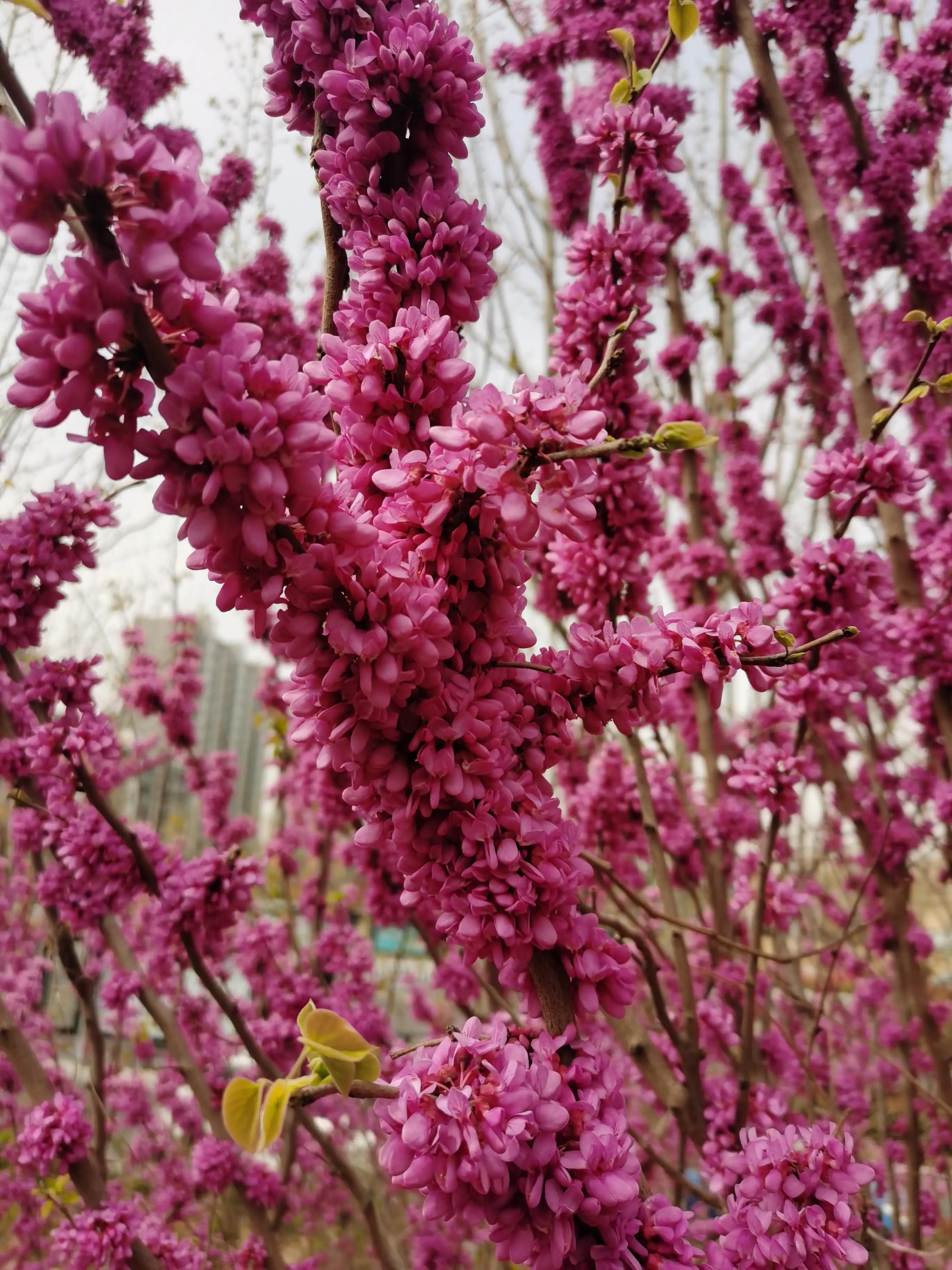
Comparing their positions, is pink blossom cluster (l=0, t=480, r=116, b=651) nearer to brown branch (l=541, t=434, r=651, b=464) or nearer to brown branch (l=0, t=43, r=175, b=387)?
brown branch (l=0, t=43, r=175, b=387)

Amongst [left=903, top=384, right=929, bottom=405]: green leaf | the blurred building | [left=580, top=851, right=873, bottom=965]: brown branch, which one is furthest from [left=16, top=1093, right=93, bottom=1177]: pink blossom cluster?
the blurred building

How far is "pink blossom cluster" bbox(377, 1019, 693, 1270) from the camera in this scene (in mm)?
903

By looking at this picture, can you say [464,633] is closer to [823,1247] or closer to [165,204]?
[165,204]

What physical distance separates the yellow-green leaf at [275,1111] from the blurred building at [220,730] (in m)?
7.33

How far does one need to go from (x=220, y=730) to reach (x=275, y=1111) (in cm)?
1492

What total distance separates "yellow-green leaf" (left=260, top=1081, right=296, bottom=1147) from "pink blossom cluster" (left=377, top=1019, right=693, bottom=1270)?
177mm

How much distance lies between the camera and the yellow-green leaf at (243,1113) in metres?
0.82

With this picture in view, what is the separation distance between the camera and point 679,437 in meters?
0.88

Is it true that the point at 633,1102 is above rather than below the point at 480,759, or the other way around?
below

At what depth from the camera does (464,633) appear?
104 centimetres

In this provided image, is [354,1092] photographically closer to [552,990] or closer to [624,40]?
[552,990]

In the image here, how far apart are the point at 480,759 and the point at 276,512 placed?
16.0 inches

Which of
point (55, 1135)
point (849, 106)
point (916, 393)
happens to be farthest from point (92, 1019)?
point (849, 106)

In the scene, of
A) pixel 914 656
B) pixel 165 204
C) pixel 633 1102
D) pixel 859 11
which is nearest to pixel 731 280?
pixel 859 11
